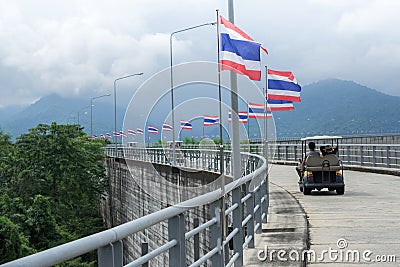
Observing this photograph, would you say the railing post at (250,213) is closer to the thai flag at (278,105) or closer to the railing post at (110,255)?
the railing post at (110,255)

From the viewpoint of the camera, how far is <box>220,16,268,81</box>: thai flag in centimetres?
985

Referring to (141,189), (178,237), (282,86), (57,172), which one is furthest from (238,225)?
(57,172)

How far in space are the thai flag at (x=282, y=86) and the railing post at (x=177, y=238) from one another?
16.3 metres

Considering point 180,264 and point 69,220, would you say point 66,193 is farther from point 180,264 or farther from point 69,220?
point 180,264

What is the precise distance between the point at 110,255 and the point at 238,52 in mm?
7016

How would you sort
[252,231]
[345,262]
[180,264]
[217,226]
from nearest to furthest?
[180,264], [217,226], [345,262], [252,231]

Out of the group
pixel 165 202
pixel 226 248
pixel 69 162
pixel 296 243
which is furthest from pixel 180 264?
pixel 69 162

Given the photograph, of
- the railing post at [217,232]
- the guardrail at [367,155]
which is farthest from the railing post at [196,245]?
the guardrail at [367,155]

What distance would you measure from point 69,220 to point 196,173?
52.9 feet

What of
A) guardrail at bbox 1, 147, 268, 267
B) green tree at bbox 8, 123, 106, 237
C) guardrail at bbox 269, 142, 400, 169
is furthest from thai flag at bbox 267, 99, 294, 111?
green tree at bbox 8, 123, 106, 237

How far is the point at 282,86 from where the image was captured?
855 inches

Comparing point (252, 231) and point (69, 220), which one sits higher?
point (252, 231)

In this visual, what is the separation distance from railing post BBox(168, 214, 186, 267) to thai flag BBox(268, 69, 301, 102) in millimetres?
16288

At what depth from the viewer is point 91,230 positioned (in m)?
58.1
